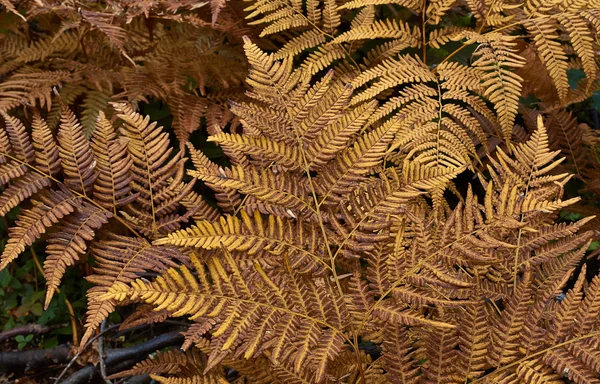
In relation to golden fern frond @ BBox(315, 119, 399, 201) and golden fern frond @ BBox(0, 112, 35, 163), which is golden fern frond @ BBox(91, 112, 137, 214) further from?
golden fern frond @ BBox(315, 119, 399, 201)

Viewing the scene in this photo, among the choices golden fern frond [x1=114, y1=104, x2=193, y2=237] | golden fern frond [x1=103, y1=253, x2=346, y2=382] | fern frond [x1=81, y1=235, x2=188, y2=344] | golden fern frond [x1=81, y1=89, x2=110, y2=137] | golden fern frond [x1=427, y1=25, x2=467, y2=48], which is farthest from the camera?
golden fern frond [x1=81, y1=89, x2=110, y2=137]

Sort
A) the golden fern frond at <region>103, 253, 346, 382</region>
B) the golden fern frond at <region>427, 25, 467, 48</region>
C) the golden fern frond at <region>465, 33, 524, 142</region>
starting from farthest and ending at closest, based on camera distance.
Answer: the golden fern frond at <region>427, 25, 467, 48</region> → the golden fern frond at <region>465, 33, 524, 142</region> → the golden fern frond at <region>103, 253, 346, 382</region>

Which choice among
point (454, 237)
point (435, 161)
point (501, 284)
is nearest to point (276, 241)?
point (454, 237)

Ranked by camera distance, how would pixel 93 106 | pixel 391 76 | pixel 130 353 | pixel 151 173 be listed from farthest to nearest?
pixel 93 106, pixel 130 353, pixel 391 76, pixel 151 173

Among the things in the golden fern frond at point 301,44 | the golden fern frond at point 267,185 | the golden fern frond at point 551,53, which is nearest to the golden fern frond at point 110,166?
the golden fern frond at point 267,185

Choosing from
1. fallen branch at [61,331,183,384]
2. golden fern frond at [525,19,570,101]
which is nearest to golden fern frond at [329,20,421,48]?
golden fern frond at [525,19,570,101]

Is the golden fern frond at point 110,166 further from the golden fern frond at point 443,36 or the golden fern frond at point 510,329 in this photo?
the golden fern frond at point 443,36

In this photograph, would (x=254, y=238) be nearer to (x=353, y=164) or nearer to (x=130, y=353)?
(x=353, y=164)

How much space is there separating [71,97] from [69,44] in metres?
0.34

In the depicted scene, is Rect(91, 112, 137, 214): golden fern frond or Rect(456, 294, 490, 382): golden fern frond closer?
Rect(456, 294, 490, 382): golden fern frond

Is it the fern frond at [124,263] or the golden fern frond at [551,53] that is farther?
the golden fern frond at [551,53]

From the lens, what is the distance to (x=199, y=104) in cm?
225

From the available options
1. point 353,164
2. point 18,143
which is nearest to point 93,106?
point 18,143

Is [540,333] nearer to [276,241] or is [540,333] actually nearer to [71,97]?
[276,241]
